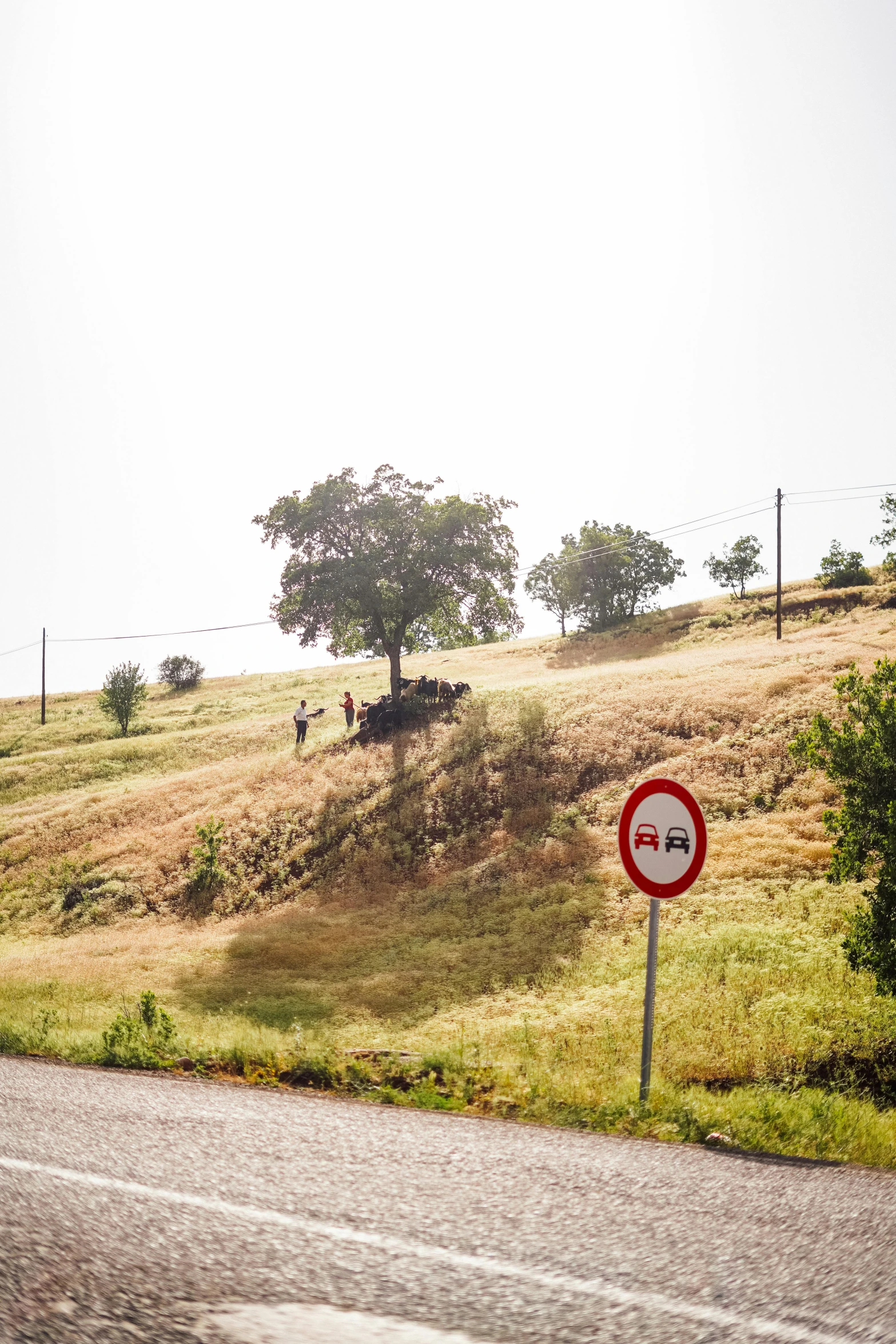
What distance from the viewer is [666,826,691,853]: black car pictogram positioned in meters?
7.73

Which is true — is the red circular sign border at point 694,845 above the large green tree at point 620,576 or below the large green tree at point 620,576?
below

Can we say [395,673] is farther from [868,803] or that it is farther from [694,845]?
[694,845]

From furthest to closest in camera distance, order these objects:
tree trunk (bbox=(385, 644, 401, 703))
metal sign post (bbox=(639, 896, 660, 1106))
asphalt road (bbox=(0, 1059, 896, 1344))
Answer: tree trunk (bbox=(385, 644, 401, 703))
metal sign post (bbox=(639, 896, 660, 1106))
asphalt road (bbox=(0, 1059, 896, 1344))

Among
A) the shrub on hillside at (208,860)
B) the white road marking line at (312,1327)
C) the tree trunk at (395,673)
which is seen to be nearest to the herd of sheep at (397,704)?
the tree trunk at (395,673)

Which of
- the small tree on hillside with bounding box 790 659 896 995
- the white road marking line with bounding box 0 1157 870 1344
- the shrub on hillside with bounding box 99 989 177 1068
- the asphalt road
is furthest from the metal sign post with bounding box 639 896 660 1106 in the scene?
the shrub on hillside with bounding box 99 989 177 1068

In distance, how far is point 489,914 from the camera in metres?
20.7

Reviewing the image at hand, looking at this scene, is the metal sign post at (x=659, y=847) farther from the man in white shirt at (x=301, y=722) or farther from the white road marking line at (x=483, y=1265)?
the man in white shirt at (x=301, y=722)

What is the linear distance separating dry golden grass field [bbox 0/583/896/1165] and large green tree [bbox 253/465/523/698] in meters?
4.06

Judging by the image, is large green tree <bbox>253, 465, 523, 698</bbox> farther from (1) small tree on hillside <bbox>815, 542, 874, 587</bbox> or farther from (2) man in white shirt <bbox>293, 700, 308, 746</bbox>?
(1) small tree on hillside <bbox>815, 542, 874, 587</bbox>

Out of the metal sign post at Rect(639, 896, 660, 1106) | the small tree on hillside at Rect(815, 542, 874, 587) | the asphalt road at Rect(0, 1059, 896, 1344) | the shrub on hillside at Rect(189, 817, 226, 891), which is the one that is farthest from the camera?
the small tree on hillside at Rect(815, 542, 874, 587)

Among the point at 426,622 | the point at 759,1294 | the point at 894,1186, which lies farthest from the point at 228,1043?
the point at 426,622

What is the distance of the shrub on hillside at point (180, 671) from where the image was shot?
82.6 m

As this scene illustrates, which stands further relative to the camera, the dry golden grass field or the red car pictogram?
the dry golden grass field

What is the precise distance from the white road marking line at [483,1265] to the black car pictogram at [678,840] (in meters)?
4.75
